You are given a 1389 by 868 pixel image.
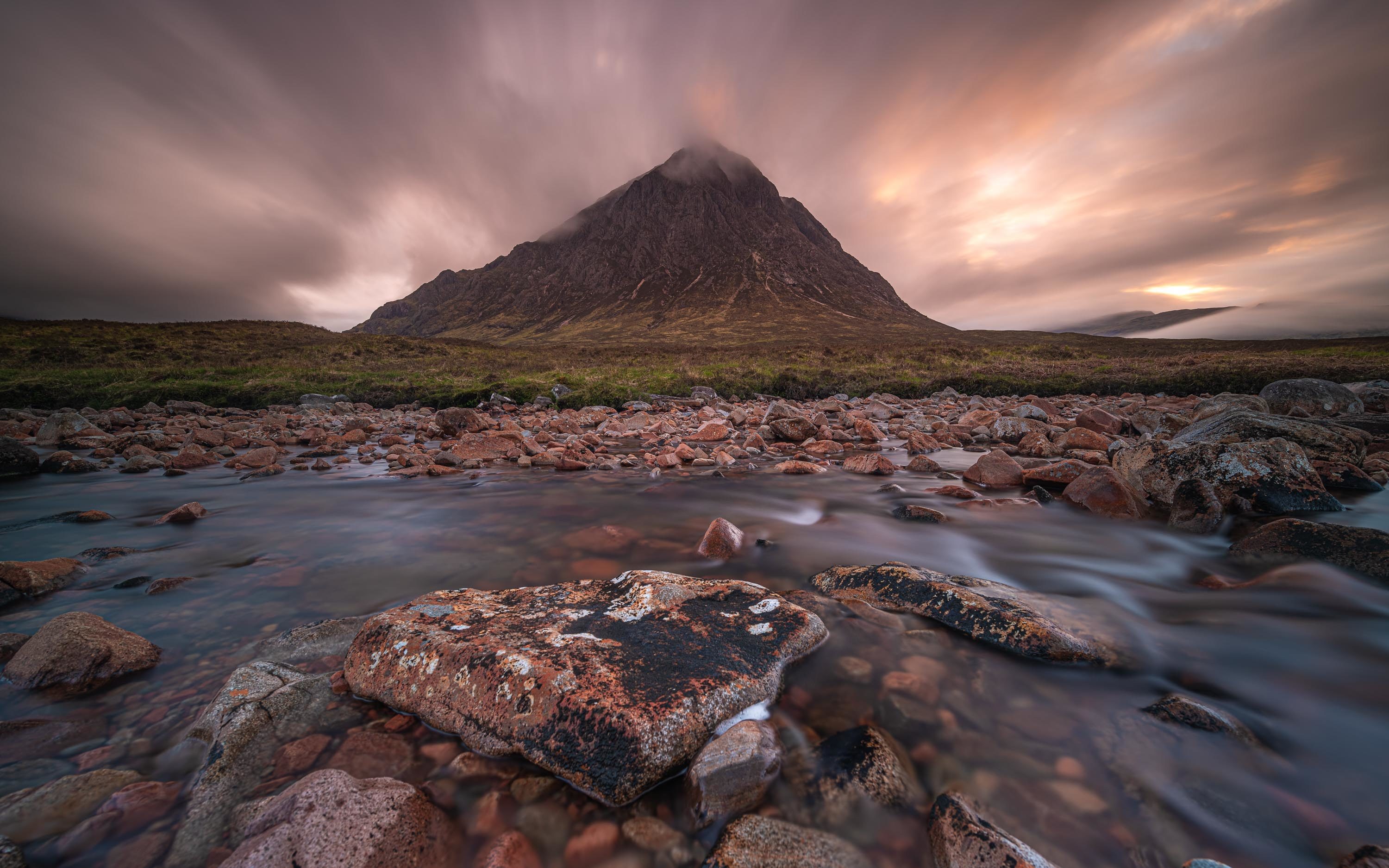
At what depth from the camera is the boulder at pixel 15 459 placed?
9.09 metres

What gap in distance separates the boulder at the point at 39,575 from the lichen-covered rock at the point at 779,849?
6.34m

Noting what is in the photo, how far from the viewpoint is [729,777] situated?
206 centimetres

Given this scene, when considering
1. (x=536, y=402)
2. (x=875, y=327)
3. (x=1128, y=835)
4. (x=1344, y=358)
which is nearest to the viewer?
(x=1128, y=835)

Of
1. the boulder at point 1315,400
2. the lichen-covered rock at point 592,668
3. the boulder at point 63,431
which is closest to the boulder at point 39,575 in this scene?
the lichen-covered rock at point 592,668

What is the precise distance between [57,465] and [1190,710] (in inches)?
691

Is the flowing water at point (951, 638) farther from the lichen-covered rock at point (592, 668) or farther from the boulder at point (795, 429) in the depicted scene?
the boulder at point (795, 429)

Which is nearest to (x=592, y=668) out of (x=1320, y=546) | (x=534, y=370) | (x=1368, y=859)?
(x=1368, y=859)

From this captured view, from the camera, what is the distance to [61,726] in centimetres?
256

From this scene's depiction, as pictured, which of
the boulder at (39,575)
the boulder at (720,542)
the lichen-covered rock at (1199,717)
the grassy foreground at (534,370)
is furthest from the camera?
the grassy foreground at (534,370)

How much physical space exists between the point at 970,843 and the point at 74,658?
5029mm

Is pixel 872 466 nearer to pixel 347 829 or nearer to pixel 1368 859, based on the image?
pixel 1368 859

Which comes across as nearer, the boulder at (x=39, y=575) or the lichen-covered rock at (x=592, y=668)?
the lichen-covered rock at (x=592, y=668)

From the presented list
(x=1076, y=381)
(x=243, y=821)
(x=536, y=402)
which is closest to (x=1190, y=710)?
(x=243, y=821)

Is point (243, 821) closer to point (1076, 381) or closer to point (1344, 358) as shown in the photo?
point (1076, 381)
